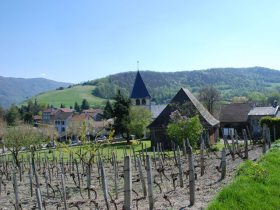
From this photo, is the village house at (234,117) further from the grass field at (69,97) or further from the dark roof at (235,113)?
the grass field at (69,97)

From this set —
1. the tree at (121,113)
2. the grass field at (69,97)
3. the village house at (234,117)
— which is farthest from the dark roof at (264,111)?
the grass field at (69,97)

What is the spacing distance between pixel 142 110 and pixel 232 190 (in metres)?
35.1

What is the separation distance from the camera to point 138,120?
4050cm

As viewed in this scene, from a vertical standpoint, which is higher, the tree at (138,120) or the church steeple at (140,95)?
the church steeple at (140,95)

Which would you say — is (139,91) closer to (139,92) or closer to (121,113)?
(139,92)

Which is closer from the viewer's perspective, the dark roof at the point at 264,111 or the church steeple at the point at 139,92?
the dark roof at the point at 264,111

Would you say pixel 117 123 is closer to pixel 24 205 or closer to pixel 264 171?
pixel 24 205

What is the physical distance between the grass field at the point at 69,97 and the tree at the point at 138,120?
109 m

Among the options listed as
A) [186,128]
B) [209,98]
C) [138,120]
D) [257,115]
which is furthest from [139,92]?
[186,128]

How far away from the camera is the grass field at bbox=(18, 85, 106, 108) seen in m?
151

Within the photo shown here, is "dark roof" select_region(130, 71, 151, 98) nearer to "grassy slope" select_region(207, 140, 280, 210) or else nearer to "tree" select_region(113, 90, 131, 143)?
"tree" select_region(113, 90, 131, 143)

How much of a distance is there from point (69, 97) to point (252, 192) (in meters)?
166

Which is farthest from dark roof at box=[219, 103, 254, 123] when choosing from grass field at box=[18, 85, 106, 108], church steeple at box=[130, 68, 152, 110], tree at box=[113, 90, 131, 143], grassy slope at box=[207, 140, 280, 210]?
grass field at box=[18, 85, 106, 108]

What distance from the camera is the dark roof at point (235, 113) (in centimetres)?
4231
